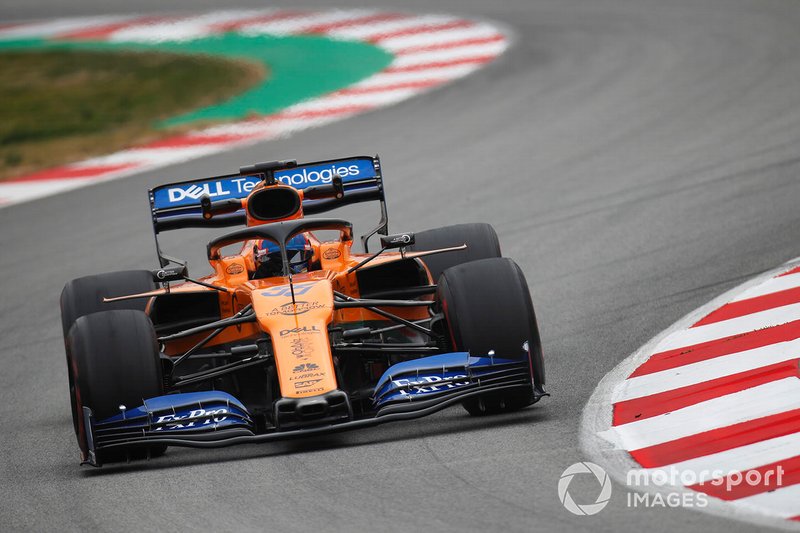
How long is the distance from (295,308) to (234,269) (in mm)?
1033

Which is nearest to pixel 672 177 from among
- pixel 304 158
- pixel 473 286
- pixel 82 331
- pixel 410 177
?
pixel 410 177

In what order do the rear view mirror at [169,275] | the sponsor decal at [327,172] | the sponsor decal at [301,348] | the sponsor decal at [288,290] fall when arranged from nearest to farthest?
the sponsor decal at [301,348] → the sponsor decal at [288,290] → the rear view mirror at [169,275] → the sponsor decal at [327,172]

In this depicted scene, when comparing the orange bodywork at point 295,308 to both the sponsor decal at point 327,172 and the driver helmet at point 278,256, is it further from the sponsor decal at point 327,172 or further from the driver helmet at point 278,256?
the sponsor decal at point 327,172

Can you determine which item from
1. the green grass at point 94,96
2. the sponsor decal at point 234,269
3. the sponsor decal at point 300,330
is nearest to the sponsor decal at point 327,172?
the sponsor decal at point 234,269

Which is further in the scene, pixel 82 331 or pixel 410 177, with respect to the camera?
pixel 410 177

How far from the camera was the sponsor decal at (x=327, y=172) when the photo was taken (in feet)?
29.1

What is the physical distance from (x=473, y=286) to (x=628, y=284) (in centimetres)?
292

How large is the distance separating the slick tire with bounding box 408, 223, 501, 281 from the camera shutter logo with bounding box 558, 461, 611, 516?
2840 mm

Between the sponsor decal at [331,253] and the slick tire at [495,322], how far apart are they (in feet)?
3.50

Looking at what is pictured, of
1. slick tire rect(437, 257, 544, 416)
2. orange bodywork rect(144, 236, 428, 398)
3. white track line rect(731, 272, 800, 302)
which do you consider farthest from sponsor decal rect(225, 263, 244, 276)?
white track line rect(731, 272, 800, 302)

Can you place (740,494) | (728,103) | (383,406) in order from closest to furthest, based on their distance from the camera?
(740,494), (383,406), (728,103)

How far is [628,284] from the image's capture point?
1004cm

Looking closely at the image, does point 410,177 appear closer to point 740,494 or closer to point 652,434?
point 652,434

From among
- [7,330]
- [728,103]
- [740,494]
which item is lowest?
[740,494]
